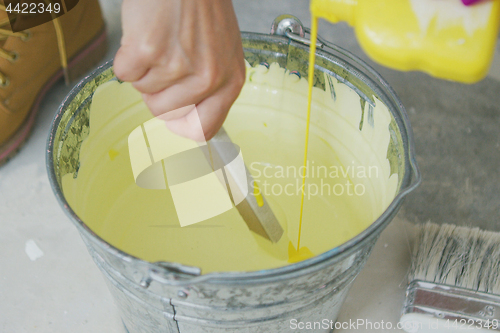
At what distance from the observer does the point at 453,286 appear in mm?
804

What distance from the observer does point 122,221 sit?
3.03ft

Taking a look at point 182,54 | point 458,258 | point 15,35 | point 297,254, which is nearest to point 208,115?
point 182,54

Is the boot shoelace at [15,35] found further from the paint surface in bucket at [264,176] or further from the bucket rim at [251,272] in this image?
the bucket rim at [251,272]

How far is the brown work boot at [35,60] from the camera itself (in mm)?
1042

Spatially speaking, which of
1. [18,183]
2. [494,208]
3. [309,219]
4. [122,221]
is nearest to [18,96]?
[18,183]

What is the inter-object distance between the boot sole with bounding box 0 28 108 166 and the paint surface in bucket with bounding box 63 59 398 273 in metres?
0.37

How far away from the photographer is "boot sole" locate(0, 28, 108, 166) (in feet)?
3.62

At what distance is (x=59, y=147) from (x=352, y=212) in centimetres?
56

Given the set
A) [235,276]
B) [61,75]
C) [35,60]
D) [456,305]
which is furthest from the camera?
[61,75]

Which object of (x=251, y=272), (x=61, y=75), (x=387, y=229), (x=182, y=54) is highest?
(x=182, y=54)

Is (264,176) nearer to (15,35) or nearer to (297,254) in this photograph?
(297,254)

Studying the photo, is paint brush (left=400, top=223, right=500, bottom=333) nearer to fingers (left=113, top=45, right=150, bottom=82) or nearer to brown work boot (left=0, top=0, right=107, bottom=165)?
fingers (left=113, top=45, right=150, bottom=82)

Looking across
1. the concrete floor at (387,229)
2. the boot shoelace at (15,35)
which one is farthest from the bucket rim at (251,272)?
the boot shoelace at (15,35)

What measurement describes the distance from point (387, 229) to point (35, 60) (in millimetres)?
919
